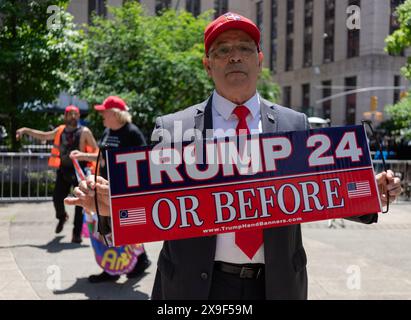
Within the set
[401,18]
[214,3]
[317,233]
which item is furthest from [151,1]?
[317,233]

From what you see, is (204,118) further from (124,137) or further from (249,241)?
A: (124,137)

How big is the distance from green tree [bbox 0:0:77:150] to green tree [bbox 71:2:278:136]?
2726 millimetres

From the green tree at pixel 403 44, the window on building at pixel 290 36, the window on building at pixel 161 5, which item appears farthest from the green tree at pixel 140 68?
the green tree at pixel 403 44

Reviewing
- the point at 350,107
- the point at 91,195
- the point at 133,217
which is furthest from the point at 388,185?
the point at 350,107

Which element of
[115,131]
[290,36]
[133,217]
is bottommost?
[133,217]

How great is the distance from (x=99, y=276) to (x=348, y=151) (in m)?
3.83

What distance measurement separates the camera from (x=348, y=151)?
2236mm

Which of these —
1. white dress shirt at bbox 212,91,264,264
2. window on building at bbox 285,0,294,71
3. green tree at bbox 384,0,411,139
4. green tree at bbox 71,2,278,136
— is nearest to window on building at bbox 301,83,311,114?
green tree at bbox 71,2,278,136

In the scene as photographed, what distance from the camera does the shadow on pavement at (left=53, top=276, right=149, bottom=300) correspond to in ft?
16.1

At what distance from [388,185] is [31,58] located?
10979mm

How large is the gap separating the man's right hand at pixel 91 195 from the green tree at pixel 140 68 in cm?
1324

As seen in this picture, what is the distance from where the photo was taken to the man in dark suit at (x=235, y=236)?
2172 millimetres

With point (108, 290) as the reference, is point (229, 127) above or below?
above

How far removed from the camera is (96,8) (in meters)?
18.7
